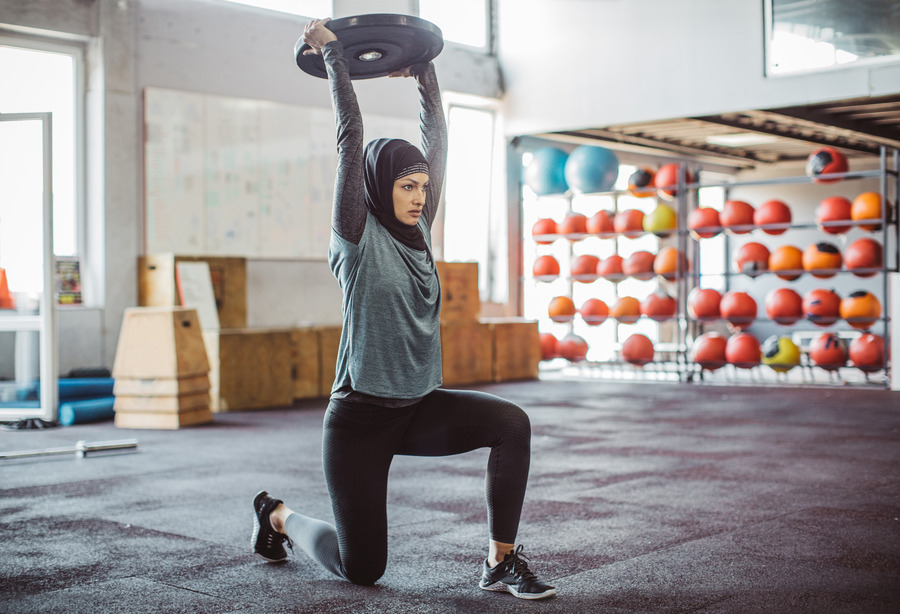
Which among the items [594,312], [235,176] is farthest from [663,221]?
[235,176]

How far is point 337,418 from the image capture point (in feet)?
7.45

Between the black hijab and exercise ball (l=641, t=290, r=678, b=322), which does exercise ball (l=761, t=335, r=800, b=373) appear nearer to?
exercise ball (l=641, t=290, r=678, b=322)

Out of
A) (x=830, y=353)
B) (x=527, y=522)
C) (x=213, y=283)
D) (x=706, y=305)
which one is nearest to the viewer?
(x=527, y=522)

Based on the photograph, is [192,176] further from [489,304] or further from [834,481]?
[834,481]

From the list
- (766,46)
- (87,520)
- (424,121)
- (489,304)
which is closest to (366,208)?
(424,121)

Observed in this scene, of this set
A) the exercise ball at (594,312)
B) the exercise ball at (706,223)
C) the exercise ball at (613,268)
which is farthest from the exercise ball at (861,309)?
the exercise ball at (594,312)

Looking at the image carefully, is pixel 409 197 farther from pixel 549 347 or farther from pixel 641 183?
pixel 549 347

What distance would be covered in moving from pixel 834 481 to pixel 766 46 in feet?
19.5

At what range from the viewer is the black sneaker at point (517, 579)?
2.26m

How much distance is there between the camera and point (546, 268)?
977 cm

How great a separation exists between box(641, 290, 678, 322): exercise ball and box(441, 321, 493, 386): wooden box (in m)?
1.60

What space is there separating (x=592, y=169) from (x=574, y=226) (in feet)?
2.09

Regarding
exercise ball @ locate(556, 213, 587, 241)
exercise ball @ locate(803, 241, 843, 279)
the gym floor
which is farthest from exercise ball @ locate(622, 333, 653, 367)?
the gym floor

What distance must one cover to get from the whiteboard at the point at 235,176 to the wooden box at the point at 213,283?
9.0 inches
